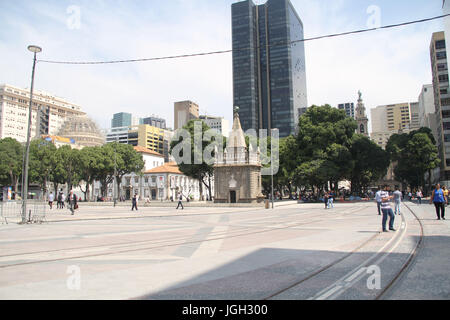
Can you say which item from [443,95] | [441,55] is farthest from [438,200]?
[441,55]

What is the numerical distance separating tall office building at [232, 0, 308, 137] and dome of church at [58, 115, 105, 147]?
6229 centimetres

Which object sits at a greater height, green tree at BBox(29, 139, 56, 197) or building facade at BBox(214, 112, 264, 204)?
green tree at BBox(29, 139, 56, 197)

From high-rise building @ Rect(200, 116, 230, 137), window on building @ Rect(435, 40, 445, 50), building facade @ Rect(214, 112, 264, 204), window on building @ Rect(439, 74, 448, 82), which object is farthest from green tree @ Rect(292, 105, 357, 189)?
high-rise building @ Rect(200, 116, 230, 137)

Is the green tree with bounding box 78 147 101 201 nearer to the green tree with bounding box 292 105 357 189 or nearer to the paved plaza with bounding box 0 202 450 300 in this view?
the green tree with bounding box 292 105 357 189

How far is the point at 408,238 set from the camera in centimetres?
1048

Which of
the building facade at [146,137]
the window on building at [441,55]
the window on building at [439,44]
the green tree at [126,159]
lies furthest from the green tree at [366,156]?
the building facade at [146,137]

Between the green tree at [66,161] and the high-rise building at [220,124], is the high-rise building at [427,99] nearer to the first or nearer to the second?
the green tree at [66,161]

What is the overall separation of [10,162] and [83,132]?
60.2 meters

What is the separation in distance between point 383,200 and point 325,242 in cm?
347

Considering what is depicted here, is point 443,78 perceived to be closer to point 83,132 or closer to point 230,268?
point 230,268

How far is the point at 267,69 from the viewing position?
14312 cm

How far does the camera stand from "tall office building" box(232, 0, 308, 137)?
139m

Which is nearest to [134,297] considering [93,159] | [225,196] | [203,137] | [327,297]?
[327,297]
